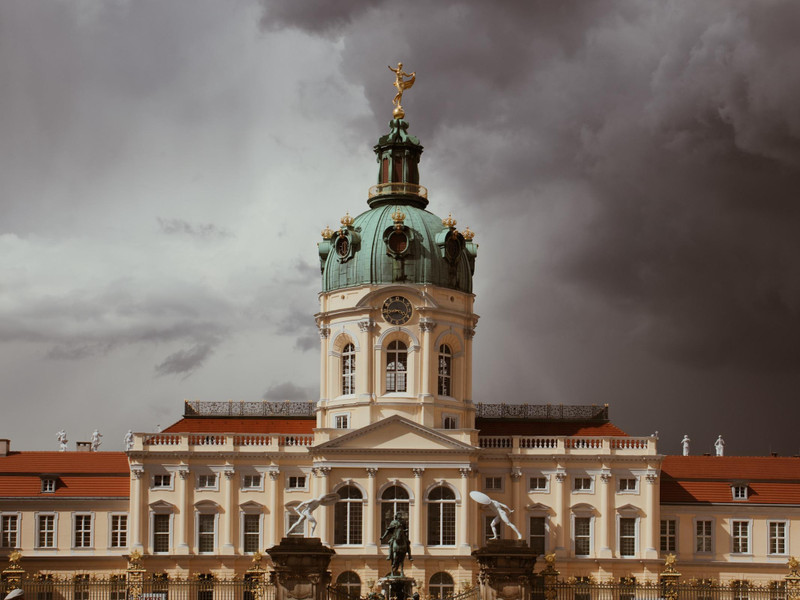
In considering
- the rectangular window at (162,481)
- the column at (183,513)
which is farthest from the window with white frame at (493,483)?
the rectangular window at (162,481)

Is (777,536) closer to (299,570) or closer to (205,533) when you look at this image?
(205,533)

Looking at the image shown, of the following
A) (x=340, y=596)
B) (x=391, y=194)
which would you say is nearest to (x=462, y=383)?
(x=391, y=194)

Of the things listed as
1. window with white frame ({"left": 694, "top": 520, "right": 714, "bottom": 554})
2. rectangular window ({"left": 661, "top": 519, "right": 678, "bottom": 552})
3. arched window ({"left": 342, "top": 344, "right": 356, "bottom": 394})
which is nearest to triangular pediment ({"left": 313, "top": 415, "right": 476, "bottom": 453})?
arched window ({"left": 342, "top": 344, "right": 356, "bottom": 394})

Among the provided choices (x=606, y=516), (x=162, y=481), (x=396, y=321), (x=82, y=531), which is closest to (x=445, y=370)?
(x=396, y=321)

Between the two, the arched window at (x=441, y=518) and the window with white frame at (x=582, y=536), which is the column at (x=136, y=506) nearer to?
the arched window at (x=441, y=518)

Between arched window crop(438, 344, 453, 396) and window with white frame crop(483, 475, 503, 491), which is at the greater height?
arched window crop(438, 344, 453, 396)

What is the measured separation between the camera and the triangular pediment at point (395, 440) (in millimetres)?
89438

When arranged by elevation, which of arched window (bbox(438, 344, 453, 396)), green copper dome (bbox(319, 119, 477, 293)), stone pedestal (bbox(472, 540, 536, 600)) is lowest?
stone pedestal (bbox(472, 540, 536, 600))

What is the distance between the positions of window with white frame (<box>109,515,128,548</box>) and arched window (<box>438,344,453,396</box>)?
2150 cm

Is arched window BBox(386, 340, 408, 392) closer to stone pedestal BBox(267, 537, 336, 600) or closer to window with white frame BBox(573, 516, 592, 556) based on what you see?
window with white frame BBox(573, 516, 592, 556)

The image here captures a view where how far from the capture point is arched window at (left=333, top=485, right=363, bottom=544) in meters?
89.5

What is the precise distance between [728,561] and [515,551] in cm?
3982

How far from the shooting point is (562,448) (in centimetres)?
9250

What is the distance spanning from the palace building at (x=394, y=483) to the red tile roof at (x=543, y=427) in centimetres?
227
